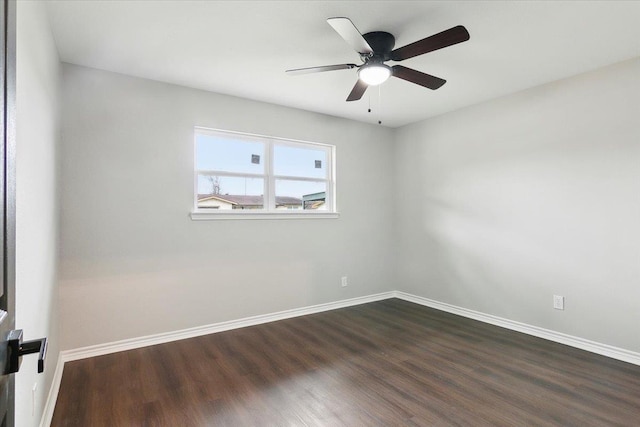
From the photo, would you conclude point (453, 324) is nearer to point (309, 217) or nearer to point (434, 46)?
point (309, 217)

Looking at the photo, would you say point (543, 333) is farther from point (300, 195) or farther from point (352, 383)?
point (300, 195)

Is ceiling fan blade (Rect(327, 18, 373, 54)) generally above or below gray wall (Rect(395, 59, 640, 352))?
above

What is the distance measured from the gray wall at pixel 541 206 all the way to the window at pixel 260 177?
1.42 meters

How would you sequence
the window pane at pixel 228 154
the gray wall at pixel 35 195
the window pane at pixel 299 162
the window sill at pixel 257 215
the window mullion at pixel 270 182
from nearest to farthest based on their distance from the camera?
the gray wall at pixel 35 195
the window sill at pixel 257 215
the window pane at pixel 228 154
the window mullion at pixel 270 182
the window pane at pixel 299 162

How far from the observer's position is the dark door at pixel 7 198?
66 cm

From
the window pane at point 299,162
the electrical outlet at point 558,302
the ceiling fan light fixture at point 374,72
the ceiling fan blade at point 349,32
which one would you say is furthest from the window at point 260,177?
the electrical outlet at point 558,302

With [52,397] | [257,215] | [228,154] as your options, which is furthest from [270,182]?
[52,397]

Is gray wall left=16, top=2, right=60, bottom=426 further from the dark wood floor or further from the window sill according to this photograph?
the window sill

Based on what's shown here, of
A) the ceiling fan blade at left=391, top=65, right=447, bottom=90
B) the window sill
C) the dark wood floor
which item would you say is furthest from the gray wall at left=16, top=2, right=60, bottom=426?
the ceiling fan blade at left=391, top=65, right=447, bottom=90

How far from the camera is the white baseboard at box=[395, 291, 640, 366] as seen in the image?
285cm

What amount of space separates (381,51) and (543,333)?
124 inches

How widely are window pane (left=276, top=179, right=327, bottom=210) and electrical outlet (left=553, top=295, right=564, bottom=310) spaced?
2713 mm

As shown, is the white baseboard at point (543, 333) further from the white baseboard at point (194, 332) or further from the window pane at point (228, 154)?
the window pane at point (228, 154)

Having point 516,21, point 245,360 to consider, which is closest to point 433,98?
point 516,21
